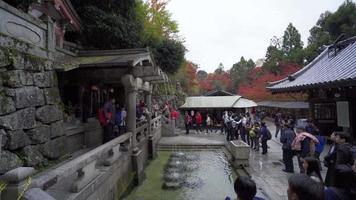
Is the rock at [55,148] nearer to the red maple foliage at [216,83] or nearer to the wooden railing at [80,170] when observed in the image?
the wooden railing at [80,170]

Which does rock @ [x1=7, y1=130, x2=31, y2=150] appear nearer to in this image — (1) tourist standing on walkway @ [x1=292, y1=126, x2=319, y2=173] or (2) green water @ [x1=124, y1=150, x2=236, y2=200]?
(2) green water @ [x1=124, y1=150, x2=236, y2=200]

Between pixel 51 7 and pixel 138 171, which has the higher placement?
pixel 51 7

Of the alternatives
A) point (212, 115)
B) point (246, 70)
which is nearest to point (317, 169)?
point (212, 115)

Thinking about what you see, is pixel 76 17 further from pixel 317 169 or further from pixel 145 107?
pixel 317 169

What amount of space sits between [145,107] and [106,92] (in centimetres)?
262

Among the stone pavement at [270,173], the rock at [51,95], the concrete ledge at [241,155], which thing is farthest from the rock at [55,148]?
the concrete ledge at [241,155]

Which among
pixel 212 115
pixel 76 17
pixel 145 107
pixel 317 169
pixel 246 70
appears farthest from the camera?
pixel 246 70

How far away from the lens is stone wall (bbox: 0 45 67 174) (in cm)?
695

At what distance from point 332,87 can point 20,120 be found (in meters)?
9.47

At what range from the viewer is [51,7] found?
44.9 ft

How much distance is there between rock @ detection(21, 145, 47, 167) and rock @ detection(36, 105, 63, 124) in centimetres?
86

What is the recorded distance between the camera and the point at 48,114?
28.9ft

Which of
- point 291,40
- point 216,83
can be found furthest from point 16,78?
point 216,83

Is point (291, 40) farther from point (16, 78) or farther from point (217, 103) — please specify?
point (16, 78)
